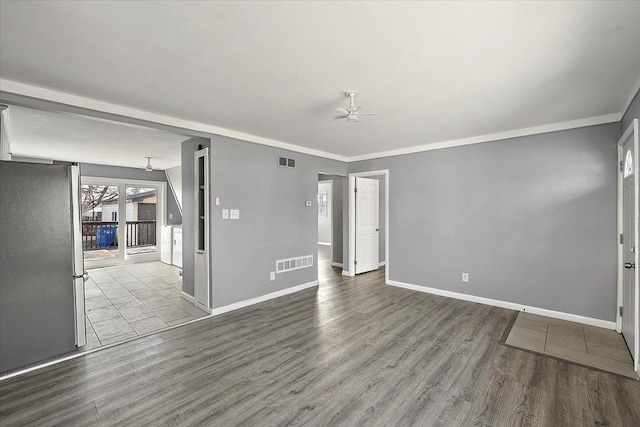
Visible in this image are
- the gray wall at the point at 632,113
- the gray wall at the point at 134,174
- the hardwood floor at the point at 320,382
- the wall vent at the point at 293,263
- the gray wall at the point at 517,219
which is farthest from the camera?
the gray wall at the point at 134,174

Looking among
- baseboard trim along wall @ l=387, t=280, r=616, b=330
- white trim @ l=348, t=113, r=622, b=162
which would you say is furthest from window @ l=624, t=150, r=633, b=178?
baseboard trim along wall @ l=387, t=280, r=616, b=330

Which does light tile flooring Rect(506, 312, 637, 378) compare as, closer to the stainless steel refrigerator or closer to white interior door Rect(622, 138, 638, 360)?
white interior door Rect(622, 138, 638, 360)

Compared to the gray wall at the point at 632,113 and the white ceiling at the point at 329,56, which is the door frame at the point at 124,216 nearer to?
the white ceiling at the point at 329,56

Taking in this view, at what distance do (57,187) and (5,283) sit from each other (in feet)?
3.10

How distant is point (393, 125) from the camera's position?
3889mm

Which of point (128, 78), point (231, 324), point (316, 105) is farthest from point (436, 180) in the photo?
point (128, 78)

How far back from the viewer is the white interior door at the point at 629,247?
2.77 m

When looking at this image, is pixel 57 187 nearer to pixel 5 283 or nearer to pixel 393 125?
pixel 5 283

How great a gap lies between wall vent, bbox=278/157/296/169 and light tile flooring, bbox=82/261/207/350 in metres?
2.62

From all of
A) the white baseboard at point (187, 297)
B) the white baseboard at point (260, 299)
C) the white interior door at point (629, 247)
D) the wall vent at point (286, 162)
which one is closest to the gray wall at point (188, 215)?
the white baseboard at point (187, 297)

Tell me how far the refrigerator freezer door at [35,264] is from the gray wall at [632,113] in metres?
5.54

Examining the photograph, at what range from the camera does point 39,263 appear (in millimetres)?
2711

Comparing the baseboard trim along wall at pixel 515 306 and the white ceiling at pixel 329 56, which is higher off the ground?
the white ceiling at pixel 329 56

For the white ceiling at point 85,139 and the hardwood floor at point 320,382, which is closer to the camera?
the hardwood floor at point 320,382
